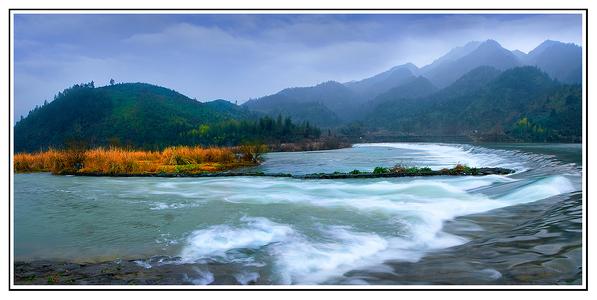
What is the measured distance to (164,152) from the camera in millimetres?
14312

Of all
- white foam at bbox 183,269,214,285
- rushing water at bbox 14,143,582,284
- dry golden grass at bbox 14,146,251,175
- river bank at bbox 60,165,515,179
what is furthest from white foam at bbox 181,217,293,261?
dry golden grass at bbox 14,146,251,175

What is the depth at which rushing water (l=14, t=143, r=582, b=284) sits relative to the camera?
3.83 m

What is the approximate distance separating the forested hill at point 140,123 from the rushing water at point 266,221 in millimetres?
5979

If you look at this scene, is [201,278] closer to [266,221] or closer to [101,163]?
[266,221]

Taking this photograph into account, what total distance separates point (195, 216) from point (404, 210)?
346 cm

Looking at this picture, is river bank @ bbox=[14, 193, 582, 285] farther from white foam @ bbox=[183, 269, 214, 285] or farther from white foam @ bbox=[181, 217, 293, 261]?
white foam @ bbox=[181, 217, 293, 261]

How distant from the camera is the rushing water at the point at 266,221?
151 inches

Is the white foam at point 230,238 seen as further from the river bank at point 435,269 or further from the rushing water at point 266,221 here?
the river bank at point 435,269

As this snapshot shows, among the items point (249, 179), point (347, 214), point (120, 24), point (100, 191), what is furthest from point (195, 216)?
point (249, 179)

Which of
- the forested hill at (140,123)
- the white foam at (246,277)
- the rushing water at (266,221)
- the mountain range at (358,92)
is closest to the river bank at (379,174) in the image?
the rushing water at (266,221)

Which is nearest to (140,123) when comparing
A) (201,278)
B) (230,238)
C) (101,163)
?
(101,163)

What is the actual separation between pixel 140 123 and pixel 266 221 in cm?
2482

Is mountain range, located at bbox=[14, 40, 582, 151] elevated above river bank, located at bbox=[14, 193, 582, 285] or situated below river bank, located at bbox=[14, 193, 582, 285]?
above

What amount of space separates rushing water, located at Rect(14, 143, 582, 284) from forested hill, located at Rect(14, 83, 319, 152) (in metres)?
5.98
